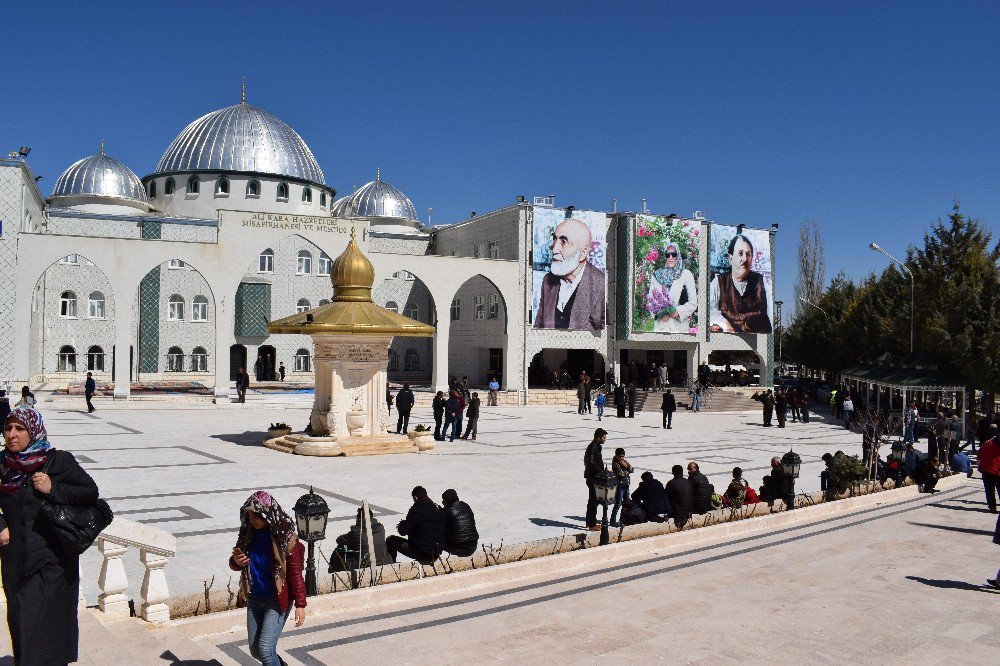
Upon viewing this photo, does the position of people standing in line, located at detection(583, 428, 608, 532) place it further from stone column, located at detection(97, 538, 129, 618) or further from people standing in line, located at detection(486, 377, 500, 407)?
people standing in line, located at detection(486, 377, 500, 407)

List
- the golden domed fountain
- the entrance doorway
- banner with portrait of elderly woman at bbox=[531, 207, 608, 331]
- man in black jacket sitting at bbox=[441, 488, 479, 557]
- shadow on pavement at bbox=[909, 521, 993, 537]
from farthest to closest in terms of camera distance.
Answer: the entrance doorway < banner with portrait of elderly woman at bbox=[531, 207, 608, 331] < the golden domed fountain < shadow on pavement at bbox=[909, 521, 993, 537] < man in black jacket sitting at bbox=[441, 488, 479, 557]

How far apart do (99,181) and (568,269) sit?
26556mm

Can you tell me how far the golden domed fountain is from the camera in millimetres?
18250

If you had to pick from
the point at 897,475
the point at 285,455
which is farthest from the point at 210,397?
the point at 897,475

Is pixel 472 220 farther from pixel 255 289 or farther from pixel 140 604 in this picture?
pixel 140 604

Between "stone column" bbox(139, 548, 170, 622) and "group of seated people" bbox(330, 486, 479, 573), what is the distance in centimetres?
191

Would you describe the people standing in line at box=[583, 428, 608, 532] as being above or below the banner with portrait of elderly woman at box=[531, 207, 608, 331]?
below

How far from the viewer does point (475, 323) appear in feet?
141

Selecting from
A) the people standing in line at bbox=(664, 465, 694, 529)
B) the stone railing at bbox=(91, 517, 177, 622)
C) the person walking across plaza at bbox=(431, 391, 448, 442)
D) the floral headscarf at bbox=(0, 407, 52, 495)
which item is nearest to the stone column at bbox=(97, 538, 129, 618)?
the stone railing at bbox=(91, 517, 177, 622)

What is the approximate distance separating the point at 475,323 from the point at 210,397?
1541 cm

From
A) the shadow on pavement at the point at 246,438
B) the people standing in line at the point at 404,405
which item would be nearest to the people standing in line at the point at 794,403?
the people standing in line at the point at 404,405

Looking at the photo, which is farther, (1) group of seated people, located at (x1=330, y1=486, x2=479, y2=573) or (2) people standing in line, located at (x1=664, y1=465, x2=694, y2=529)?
(2) people standing in line, located at (x1=664, y1=465, x2=694, y2=529)

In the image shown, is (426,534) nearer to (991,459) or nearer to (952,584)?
(952,584)

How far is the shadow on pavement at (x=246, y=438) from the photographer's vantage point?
65.5 feet
